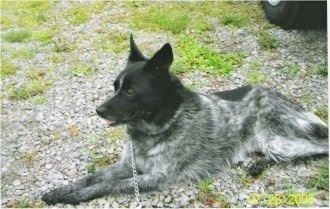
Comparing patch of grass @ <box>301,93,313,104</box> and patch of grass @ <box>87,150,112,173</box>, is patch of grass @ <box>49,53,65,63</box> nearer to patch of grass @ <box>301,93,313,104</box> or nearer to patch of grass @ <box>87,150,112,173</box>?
patch of grass @ <box>87,150,112,173</box>

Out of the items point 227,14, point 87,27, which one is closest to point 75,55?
point 87,27

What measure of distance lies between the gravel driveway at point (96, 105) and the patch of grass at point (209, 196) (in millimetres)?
25

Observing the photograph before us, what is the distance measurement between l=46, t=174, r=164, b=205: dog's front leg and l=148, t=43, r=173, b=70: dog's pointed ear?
130 centimetres

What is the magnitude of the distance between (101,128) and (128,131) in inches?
45.3

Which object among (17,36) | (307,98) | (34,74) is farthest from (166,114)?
(17,36)

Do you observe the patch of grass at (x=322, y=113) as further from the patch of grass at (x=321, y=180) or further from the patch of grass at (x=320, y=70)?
the patch of grass at (x=321, y=180)

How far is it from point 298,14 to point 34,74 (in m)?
4.92

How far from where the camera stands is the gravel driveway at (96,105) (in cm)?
557

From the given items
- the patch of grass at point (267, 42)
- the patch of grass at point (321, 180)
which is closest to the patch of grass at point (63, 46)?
the patch of grass at point (267, 42)

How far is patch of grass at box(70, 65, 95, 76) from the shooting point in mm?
8352

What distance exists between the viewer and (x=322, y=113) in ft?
22.5

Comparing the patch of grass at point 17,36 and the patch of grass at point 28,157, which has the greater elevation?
the patch of grass at point 17,36

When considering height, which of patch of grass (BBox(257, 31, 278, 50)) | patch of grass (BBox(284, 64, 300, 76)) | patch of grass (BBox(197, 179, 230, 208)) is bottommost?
patch of grass (BBox(197, 179, 230, 208))

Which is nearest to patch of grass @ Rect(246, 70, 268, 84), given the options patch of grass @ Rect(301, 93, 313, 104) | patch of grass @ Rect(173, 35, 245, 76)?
patch of grass @ Rect(173, 35, 245, 76)
